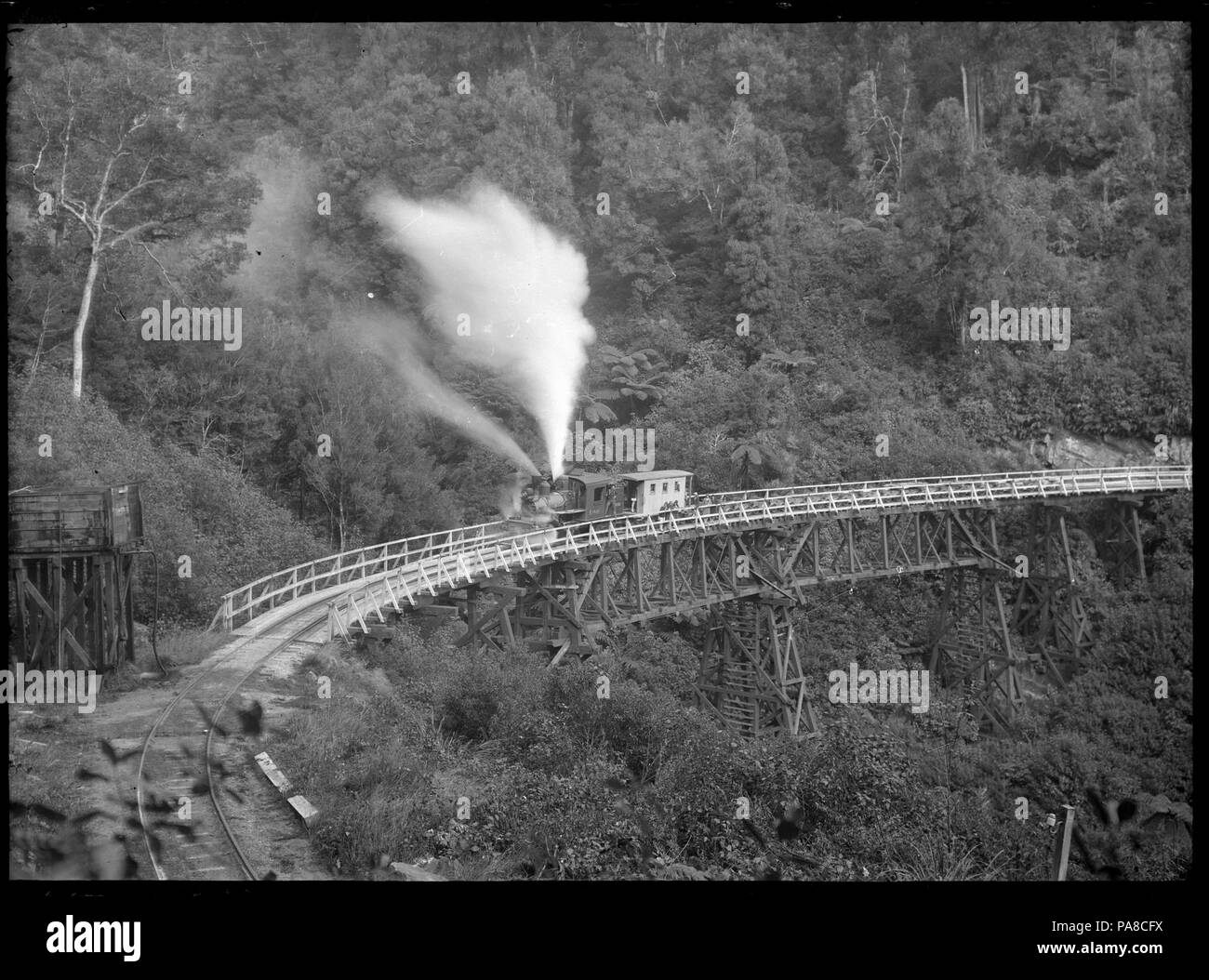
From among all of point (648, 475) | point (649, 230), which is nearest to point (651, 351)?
point (649, 230)

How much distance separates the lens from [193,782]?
10938mm

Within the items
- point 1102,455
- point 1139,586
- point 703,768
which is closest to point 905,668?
point 1139,586

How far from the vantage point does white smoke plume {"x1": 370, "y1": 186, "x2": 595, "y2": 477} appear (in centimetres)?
2655

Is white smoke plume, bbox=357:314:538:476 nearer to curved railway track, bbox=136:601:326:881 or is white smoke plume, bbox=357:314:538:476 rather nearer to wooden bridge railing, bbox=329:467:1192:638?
wooden bridge railing, bbox=329:467:1192:638

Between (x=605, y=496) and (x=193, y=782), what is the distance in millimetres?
9750

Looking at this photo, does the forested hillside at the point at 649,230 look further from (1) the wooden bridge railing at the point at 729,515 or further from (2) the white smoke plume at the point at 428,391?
(1) the wooden bridge railing at the point at 729,515

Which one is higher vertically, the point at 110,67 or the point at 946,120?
the point at 946,120

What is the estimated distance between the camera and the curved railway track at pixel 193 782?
10016 millimetres

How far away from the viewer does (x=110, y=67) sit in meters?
18.2

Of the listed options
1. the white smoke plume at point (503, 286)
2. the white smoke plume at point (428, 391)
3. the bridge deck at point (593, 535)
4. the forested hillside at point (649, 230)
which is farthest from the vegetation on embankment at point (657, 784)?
the white smoke plume at point (503, 286)

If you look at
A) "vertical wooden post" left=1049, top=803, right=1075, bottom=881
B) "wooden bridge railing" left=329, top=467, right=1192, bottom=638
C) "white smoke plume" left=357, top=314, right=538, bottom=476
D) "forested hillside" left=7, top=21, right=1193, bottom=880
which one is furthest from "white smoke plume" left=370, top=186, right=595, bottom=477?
"vertical wooden post" left=1049, top=803, right=1075, bottom=881
